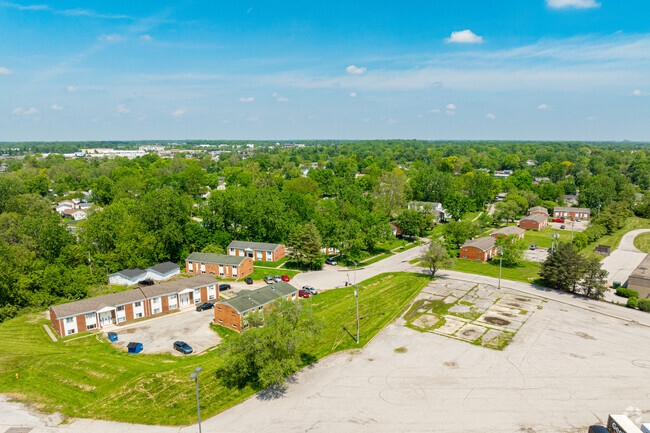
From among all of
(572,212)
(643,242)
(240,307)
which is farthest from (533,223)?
(240,307)

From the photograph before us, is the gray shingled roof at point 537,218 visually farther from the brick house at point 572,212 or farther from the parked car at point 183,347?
the parked car at point 183,347

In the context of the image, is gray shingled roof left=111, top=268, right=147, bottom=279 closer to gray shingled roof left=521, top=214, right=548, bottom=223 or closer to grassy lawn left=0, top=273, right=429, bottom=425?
grassy lawn left=0, top=273, right=429, bottom=425

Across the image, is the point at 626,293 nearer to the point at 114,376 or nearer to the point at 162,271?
the point at 114,376

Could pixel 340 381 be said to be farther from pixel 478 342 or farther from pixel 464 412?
pixel 478 342

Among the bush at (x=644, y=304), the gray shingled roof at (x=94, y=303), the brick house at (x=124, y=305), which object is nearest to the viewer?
the gray shingled roof at (x=94, y=303)

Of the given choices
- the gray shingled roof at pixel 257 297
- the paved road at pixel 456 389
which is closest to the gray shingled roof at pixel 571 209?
the paved road at pixel 456 389
